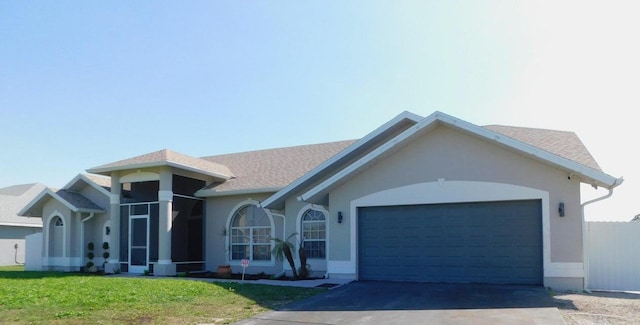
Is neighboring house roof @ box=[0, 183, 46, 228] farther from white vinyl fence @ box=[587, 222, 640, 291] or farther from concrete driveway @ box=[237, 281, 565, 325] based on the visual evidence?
white vinyl fence @ box=[587, 222, 640, 291]

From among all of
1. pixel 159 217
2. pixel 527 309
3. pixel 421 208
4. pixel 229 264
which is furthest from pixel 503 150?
pixel 159 217

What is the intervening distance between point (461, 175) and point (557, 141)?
3.82m

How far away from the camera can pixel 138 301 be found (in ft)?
→ 37.9

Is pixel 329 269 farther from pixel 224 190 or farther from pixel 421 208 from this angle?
pixel 224 190

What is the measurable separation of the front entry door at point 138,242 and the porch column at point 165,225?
1408 mm

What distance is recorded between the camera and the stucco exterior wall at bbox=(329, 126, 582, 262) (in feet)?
42.2

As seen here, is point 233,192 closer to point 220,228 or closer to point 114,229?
point 220,228

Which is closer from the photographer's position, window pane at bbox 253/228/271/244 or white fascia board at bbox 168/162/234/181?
white fascia board at bbox 168/162/234/181

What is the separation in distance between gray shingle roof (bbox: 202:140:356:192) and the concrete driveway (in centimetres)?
759

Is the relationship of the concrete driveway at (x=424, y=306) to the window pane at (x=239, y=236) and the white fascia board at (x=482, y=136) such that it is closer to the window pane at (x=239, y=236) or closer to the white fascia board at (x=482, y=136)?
the white fascia board at (x=482, y=136)

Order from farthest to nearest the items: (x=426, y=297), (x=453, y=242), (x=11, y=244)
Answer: (x=11, y=244), (x=453, y=242), (x=426, y=297)

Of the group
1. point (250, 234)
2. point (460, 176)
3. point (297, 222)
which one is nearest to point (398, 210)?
point (460, 176)

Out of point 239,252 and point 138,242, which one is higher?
point 138,242

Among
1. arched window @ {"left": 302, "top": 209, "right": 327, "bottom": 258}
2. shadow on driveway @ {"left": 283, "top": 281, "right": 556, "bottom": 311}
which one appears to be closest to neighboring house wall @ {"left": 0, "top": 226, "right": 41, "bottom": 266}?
arched window @ {"left": 302, "top": 209, "right": 327, "bottom": 258}
